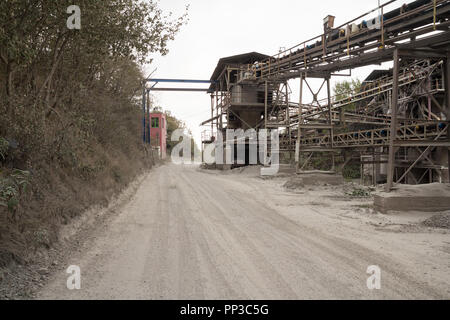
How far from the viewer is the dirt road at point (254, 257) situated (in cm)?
420

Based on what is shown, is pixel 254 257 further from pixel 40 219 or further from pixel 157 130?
pixel 157 130

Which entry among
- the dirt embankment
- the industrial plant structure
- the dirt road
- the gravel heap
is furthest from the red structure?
the gravel heap

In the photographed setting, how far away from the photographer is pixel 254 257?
18.1 feet

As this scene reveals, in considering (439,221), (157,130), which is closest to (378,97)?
(439,221)

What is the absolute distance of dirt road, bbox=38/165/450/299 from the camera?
4195mm

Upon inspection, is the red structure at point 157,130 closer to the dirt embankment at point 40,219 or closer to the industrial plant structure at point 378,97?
the industrial plant structure at point 378,97

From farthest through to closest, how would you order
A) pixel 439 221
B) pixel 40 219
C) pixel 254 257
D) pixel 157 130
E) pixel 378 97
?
pixel 157 130 → pixel 378 97 → pixel 439 221 → pixel 40 219 → pixel 254 257

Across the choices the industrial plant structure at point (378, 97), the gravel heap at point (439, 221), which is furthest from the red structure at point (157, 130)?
the gravel heap at point (439, 221)

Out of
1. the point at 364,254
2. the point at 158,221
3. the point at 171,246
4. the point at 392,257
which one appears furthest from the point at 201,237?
the point at 392,257

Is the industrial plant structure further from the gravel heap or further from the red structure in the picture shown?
the red structure

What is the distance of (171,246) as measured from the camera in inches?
242

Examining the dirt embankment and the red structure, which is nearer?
the dirt embankment
